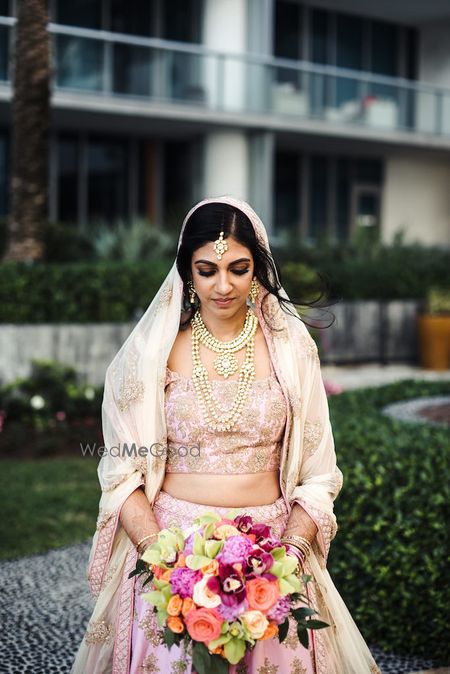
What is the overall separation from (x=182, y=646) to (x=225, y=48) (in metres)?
16.7

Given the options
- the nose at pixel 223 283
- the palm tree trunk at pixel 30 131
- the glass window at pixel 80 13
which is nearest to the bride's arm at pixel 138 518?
the nose at pixel 223 283

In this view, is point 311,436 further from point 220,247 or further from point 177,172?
point 177,172

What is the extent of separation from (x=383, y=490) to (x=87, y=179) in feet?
A: 50.3

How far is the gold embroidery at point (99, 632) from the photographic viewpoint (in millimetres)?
2807

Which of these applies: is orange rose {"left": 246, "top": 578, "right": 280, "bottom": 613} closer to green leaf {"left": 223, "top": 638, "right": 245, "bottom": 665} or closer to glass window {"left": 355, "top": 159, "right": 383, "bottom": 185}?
green leaf {"left": 223, "top": 638, "right": 245, "bottom": 665}

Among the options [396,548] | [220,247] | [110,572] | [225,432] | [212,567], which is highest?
[220,247]

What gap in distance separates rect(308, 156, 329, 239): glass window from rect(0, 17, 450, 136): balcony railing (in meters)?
1.67

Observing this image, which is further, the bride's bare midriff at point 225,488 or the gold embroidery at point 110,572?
the gold embroidery at point 110,572

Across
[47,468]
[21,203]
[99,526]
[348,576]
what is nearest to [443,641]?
[348,576]

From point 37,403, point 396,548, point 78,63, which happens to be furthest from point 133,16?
point 396,548

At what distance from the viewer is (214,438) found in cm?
273

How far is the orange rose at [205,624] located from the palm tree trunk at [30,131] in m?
9.30

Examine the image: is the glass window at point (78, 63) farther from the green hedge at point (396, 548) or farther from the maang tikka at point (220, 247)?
the maang tikka at point (220, 247)

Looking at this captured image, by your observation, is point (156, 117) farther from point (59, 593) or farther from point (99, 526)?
point (99, 526)
